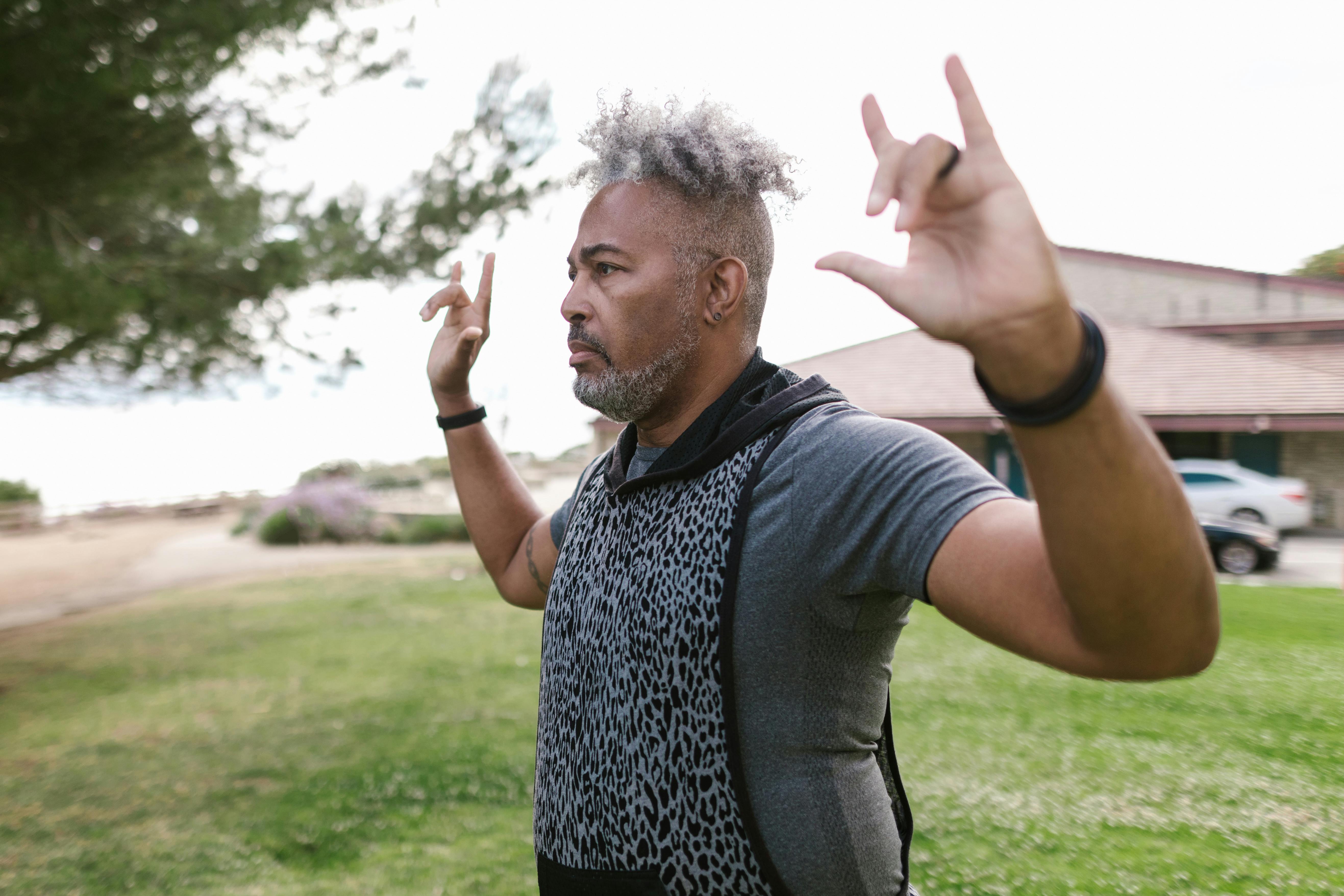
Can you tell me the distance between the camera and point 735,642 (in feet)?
3.97

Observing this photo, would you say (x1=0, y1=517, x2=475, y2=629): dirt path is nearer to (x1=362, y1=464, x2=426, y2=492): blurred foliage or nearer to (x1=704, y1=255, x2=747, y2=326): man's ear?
(x1=362, y1=464, x2=426, y2=492): blurred foliage

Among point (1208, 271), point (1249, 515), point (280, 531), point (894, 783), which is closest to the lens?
point (894, 783)

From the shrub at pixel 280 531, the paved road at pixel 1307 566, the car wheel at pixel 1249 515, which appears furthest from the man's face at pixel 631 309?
the shrub at pixel 280 531

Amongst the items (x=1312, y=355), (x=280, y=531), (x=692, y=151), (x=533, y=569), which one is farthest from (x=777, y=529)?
(x=280, y=531)

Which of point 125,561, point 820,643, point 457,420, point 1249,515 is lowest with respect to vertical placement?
point 125,561

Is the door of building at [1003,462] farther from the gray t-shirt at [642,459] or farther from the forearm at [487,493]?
the gray t-shirt at [642,459]

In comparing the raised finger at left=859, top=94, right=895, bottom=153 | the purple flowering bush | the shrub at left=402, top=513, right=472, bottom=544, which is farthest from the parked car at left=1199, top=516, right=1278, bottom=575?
the purple flowering bush

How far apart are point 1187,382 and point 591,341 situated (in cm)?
563

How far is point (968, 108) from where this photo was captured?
31.4 inches

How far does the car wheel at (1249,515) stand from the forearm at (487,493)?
7702 mm

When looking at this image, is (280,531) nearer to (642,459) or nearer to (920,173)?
(642,459)

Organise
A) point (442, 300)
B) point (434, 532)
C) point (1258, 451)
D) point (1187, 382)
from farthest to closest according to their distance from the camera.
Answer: point (434, 532)
point (1258, 451)
point (1187, 382)
point (442, 300)

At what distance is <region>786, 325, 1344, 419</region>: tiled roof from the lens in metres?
3.67

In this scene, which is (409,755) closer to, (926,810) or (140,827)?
(140,827)
